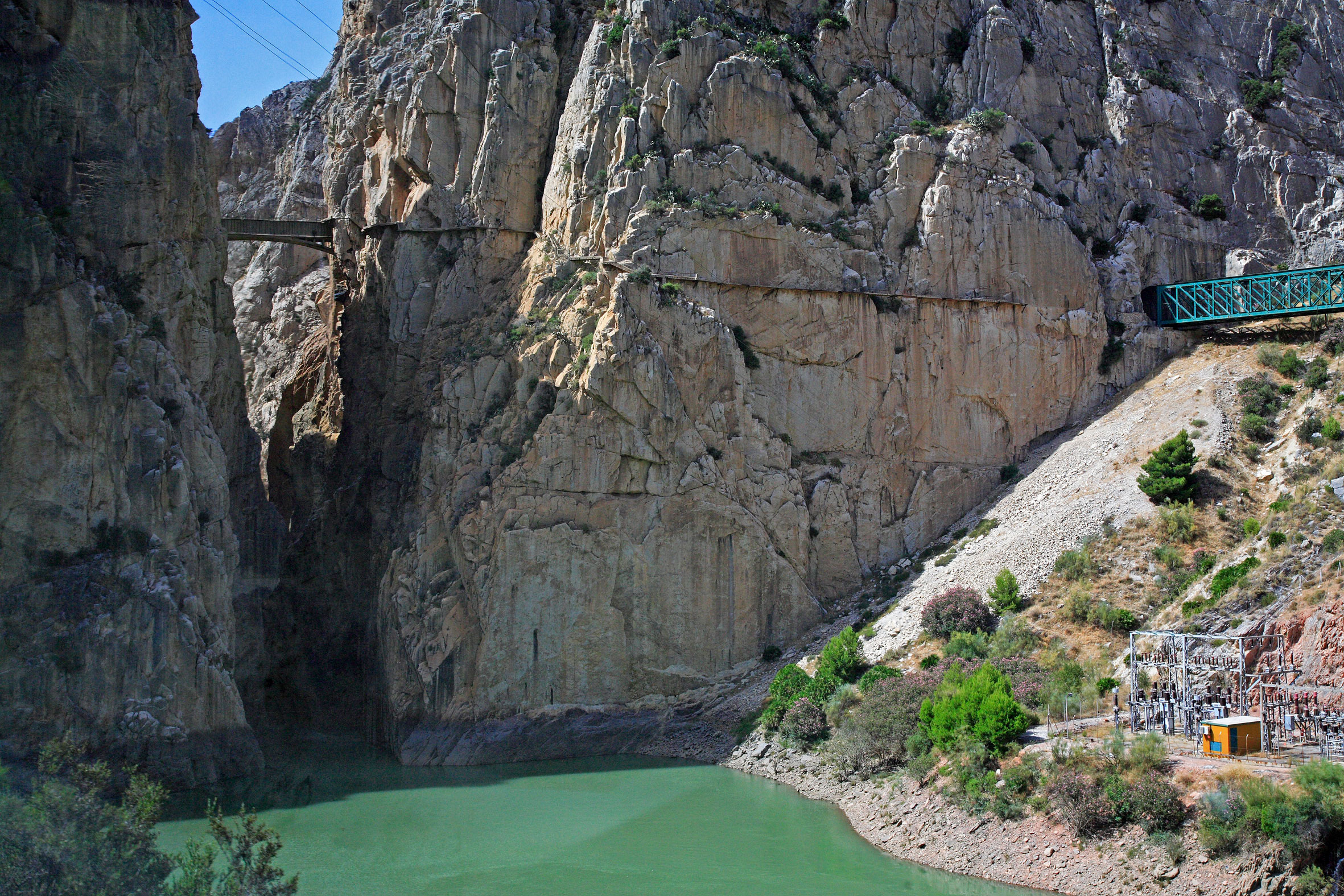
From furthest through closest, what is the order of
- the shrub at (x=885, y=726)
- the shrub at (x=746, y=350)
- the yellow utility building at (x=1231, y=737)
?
the shrub at (x=746, y=350)
the shrub at (x=885, y=726)
the yellow utility building at (x=1231, y=737)

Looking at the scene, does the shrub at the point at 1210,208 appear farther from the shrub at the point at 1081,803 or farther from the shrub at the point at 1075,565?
the shrub at the point at 1081,803

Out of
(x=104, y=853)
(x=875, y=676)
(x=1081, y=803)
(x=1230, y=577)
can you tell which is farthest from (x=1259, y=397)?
(x=104, y=853)

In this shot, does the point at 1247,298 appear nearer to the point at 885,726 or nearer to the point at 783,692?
the point at 783,692

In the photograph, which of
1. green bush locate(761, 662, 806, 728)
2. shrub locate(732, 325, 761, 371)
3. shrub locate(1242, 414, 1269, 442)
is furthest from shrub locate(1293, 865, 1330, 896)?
shrub locate(732, 325, 761, 371)

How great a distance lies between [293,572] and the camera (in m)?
53.7

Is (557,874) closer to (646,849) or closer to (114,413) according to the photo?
(646,849)

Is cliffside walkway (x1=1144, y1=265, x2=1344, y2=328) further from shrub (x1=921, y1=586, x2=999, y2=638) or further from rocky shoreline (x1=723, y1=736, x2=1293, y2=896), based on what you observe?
rocky shoreline (x1=723, y1=736, x2=1293, y2=896)

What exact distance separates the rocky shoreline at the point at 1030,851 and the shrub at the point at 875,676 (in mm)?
3649

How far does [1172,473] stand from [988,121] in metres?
20.0

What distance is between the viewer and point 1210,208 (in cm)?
5547

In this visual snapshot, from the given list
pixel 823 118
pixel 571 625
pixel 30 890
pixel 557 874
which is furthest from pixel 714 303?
pixel 30 890

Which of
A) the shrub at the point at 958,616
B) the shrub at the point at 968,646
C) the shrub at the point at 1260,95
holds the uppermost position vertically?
A: the shrub at the point at 1260,95

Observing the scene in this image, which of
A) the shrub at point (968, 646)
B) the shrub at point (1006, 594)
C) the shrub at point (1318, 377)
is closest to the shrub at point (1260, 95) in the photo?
the shrub at point (1318, 377)

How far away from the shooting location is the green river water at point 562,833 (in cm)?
2902
